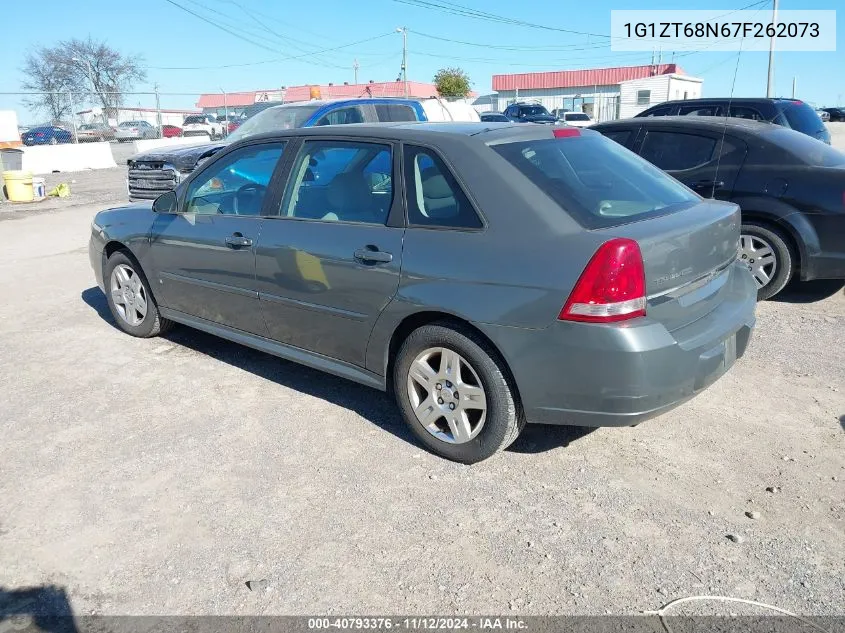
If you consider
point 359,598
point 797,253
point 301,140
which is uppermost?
point 301,140

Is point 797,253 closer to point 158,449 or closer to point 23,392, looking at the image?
point 158,449

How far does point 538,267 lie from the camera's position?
3125 mm

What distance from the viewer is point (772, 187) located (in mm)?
5949

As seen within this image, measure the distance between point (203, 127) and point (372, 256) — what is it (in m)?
39.3

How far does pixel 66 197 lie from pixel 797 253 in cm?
1589

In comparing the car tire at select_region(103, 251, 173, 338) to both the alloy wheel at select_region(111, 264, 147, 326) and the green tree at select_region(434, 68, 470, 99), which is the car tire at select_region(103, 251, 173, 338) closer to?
the alloy wheel at select_region(111, 264, 147, 326)

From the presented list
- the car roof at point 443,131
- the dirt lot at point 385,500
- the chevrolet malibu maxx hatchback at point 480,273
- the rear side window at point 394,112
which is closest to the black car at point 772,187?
the dirt lot at point 385,500

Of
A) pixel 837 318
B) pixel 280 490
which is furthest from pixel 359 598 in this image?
pixel 837 318

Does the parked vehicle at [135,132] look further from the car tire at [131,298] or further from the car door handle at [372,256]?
the car door handle at [372,256]

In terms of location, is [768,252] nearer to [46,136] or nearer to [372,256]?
[372,256]

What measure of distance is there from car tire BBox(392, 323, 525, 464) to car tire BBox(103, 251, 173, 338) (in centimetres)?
257

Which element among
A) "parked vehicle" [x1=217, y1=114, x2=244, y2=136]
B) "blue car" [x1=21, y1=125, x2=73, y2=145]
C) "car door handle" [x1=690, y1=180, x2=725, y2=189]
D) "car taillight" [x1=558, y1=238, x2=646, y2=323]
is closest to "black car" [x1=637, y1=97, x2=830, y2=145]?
"car door handle" [x1=690, y1=180, x2=725, y2=189]

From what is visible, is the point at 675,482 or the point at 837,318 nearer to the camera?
the point at 675,482

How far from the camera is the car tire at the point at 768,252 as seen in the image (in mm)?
5941
